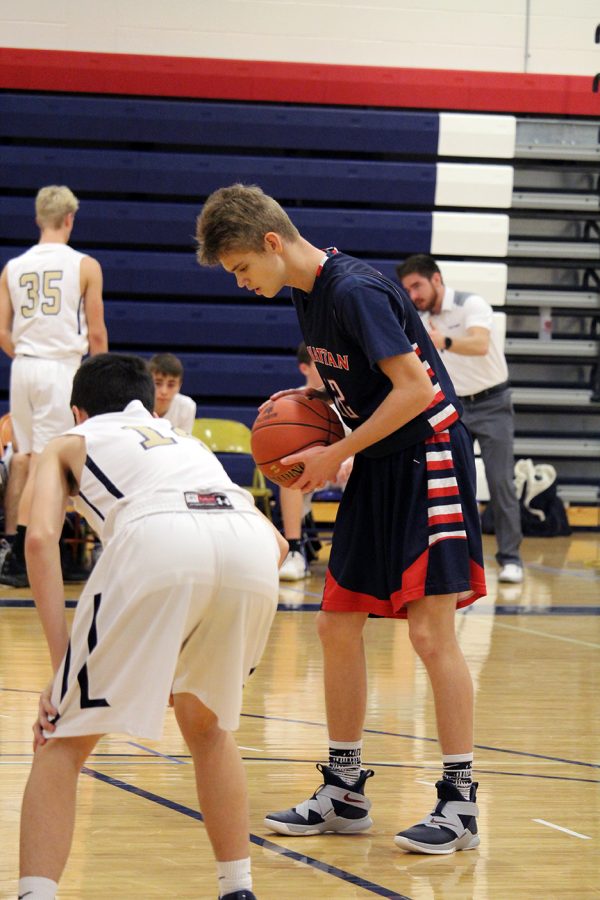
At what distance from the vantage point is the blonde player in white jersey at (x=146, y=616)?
220cm

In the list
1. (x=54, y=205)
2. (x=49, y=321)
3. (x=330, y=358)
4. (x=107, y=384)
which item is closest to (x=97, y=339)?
(x=49, y=321)

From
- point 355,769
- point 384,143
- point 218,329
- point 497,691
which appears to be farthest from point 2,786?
point 384,143

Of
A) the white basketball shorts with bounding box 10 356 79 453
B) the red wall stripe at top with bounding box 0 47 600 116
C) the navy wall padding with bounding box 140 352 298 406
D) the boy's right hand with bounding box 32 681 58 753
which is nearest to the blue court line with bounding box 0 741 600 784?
the boy's right hand with bounding box 32 681 58 753

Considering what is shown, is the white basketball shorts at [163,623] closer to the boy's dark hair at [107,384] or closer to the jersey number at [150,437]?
the jersey number at [150,437]

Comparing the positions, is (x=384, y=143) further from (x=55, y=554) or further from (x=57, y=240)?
(x=55, y=554)

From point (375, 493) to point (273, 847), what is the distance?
0.81m

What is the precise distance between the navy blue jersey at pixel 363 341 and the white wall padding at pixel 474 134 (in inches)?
279

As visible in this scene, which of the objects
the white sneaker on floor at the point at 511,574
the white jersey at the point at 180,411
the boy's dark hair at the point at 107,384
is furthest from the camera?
the white jersey at the point at 180,411

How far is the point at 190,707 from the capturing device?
233 centimetres

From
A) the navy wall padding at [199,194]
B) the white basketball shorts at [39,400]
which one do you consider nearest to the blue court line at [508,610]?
the white basketball shorts at [39,400]

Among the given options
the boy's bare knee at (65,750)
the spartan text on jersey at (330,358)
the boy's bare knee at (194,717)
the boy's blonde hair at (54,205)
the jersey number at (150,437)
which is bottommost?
the boy's bare knee at (65,750)

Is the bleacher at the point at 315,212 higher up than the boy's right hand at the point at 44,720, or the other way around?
the bleacher at the point at 315,212

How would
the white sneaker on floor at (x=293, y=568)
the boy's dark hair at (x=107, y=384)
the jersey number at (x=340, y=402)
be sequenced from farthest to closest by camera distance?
the white sneaker on floor at (x=293, y=568)
the jersey number at (x=340, y=402)
the boy's dark hair at (x=107, y=384)

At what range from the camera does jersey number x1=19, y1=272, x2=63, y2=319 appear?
671 centimetres
